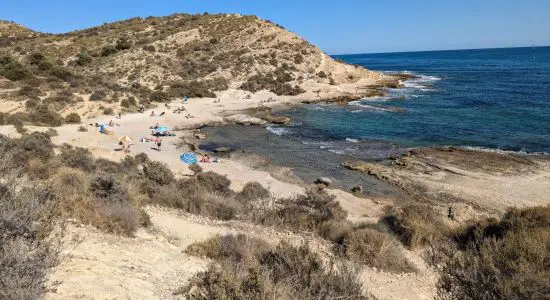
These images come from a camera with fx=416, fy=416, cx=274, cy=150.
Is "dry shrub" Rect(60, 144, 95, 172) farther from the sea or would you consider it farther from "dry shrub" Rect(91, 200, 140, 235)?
the sea

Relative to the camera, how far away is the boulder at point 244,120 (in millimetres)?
35062

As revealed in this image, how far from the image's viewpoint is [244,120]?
35750mm

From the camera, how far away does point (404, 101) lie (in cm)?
4766

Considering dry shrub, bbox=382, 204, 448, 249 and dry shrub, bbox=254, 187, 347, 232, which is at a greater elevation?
dry shrub, bbox=254, 187, 347, 232

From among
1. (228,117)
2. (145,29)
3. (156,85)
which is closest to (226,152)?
(228,117)

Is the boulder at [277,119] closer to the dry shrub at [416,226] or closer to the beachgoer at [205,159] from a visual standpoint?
the beachgoer at [205,159]

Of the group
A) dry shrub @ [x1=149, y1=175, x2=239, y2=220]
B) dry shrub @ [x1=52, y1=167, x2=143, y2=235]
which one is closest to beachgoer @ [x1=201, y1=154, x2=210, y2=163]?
dry shrub @ [x1=149, y1=175, x2=239, y2=220]

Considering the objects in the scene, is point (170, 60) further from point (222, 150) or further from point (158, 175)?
point (158, 175)

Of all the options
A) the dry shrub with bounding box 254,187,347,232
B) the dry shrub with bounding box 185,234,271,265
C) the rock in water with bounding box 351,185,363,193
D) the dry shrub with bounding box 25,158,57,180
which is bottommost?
the rock in water with bounding box 351,185,363,193

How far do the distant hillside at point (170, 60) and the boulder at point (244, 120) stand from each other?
8.72 metres

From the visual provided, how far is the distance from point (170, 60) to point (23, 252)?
5502 centimetres

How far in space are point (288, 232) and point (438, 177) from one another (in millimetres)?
12923

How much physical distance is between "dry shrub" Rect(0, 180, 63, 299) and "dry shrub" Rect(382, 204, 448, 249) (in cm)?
834

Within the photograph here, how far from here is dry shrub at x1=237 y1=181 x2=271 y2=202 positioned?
15.4m
